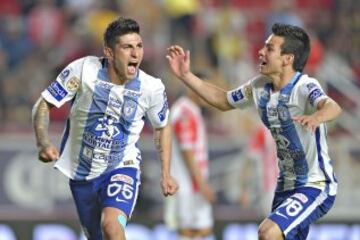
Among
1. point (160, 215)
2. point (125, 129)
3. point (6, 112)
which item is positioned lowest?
point (160, 215)

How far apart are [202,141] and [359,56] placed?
4944mm

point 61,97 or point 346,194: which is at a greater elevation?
point 61,97

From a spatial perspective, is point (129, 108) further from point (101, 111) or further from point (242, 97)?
point (242, 97)

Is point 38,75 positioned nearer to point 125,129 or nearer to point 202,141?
point 202,141

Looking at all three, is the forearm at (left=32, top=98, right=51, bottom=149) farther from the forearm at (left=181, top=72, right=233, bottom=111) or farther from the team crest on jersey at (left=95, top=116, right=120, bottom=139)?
the forearm at (left=181, top=72, right=233, bottom=111)

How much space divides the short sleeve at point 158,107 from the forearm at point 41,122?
2.61ft

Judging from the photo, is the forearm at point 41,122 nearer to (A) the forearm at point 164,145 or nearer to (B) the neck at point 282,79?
(A) the forearm at point 164,145

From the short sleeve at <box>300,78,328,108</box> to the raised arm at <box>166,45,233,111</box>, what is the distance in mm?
841

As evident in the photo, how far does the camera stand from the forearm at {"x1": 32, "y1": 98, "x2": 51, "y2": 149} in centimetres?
870

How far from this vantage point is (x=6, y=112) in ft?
51.9

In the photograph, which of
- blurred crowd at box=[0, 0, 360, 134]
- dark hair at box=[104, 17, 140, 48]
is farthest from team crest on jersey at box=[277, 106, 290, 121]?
blurred crowd at box=[0, 0, 360, 134]

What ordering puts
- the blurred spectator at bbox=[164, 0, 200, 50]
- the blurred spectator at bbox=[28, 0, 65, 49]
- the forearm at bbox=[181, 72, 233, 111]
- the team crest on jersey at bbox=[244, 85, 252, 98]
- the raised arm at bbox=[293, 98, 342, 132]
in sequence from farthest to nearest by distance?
1. the blurred spectator at bbox=[28, 0, 65, 49]
2. the blurred spectator at bbox=[164, 0, 200, 50]
3. the forearm at bbox=[181, 72, 233, 111]
4. the team crest on jersey at bbox=[244, 85, 252, 98]
5. the raised arm at bbox=[293, 98, 342, 132]

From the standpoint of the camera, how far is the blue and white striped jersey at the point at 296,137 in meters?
9.00

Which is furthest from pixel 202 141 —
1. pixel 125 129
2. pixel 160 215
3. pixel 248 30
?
pixel 248 30
